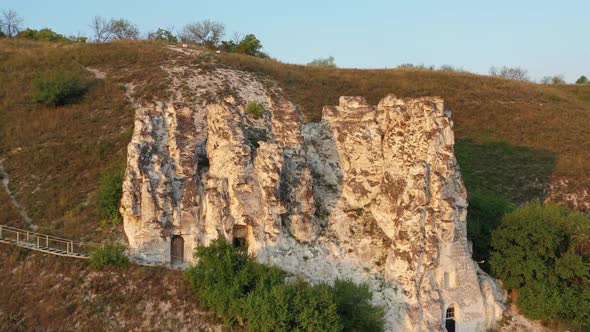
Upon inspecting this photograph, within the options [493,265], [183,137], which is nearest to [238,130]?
[183,137]

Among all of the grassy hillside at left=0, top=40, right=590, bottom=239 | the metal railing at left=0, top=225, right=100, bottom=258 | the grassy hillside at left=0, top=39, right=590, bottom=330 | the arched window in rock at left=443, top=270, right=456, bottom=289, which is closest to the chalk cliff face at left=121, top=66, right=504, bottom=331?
the arched window in rock at left=443, top=270, right=456, bottom=289

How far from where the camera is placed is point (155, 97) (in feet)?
153

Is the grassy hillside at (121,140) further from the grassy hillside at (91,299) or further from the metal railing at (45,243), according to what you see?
the metal railing at (45,243)

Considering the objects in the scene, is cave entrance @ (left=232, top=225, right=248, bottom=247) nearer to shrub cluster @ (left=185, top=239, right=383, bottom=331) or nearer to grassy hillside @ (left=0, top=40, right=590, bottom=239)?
shrub cluster @ (left=185, top=239, right=383, bottom=331)

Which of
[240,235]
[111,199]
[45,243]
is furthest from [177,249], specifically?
[45,243]

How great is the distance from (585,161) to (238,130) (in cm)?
3471

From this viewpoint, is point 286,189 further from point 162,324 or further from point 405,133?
point 162,324

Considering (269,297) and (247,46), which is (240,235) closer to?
(269,297)

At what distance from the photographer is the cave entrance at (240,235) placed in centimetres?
2870

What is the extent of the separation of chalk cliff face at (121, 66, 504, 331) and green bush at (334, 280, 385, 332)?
2.36 metres

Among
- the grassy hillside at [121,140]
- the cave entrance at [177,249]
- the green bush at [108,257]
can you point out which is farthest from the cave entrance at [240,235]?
the green bush at [108,257]

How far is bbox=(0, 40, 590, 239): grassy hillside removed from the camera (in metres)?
35.8

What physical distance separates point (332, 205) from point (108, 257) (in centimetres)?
1166

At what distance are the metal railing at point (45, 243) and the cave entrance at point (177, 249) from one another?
12.5 ft
